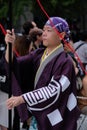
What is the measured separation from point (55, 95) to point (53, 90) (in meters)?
0.04

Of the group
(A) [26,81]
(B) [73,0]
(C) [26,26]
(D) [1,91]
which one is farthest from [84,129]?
(B) [73,0]

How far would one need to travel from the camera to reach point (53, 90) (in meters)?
3.22

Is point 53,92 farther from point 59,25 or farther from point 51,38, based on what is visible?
point 59,25

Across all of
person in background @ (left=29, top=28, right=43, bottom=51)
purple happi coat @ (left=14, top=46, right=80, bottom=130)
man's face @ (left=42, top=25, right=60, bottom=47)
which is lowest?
person in background @ (left=29, top=28, right=43, bottom=51)

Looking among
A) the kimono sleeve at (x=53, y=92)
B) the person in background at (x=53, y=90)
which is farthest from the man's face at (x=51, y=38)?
the kimono sleeve at (x=53, y=92)

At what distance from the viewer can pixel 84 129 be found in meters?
5.65

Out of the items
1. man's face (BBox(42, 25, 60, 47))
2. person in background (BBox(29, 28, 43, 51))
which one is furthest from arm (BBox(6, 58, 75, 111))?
person in background (BBox(29, 28, 43, 51))

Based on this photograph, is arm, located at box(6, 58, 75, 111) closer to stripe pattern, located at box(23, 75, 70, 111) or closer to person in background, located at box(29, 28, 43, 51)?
stripe pattern, located at box(23, 75, 70, 111)

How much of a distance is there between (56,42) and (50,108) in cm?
51

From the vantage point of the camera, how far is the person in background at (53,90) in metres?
3.22

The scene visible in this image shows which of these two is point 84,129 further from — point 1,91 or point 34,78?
point 34,78

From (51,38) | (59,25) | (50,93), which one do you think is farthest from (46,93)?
(59,25)

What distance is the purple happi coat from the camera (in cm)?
323

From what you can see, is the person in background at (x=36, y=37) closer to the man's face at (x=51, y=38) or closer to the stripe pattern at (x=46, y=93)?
the man's face at (x=51, y=38)
